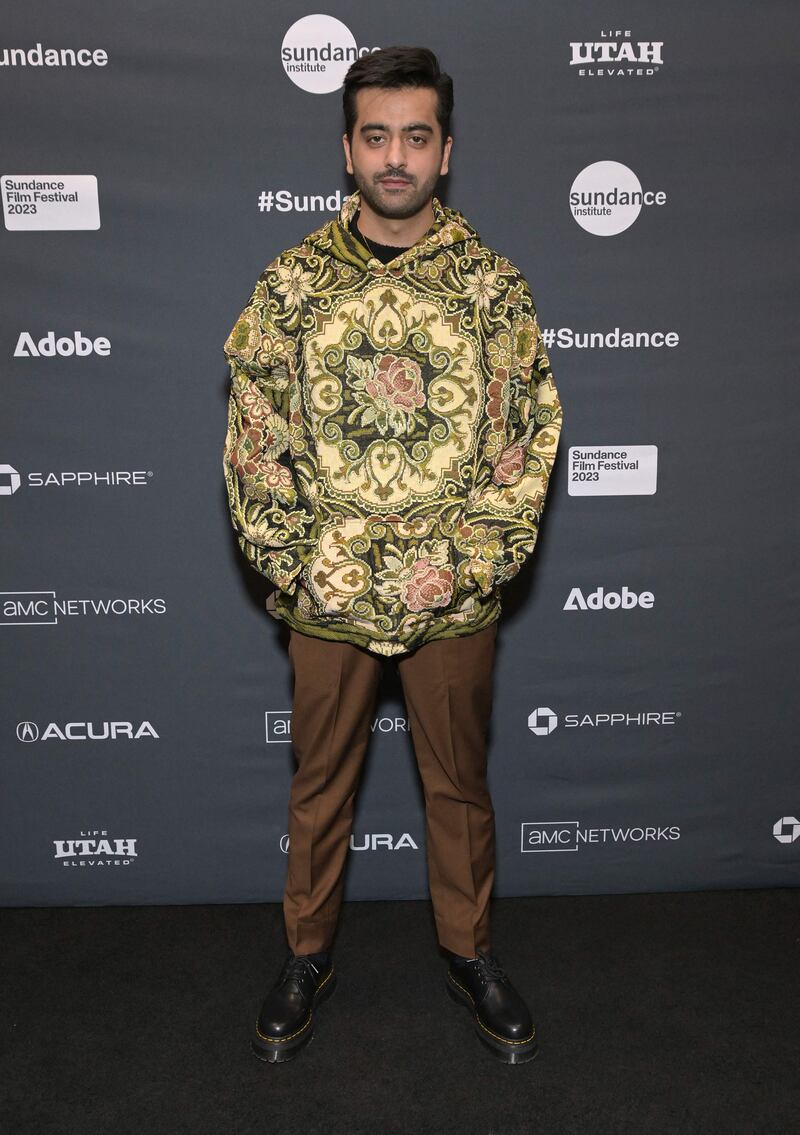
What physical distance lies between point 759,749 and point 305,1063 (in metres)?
1.42

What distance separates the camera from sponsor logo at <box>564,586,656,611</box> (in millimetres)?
2609

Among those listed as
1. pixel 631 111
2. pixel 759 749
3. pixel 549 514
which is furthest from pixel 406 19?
pixel 759 749

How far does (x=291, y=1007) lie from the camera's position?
2.11 meters

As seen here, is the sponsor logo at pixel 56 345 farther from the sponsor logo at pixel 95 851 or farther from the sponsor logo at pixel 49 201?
the sponsor logo at pixel 95 851

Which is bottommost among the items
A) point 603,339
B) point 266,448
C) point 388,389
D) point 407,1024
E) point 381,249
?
point 407,1024

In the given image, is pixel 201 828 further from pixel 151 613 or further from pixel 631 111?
pixel 631 111

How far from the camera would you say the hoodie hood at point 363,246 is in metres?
1.96

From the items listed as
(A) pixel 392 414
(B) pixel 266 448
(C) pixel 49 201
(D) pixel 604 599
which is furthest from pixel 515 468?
(C) pixel 49 201

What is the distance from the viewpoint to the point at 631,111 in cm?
238

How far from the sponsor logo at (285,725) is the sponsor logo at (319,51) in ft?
5.00

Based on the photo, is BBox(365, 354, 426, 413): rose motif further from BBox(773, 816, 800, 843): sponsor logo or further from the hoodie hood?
BBox(773, 816, 800, 843): sponsor logo

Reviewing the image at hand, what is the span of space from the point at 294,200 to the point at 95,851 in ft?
5.70

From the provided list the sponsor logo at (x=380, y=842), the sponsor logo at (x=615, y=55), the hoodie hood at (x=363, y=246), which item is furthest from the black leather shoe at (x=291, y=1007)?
the sponsor logo at (x=615, y=55)

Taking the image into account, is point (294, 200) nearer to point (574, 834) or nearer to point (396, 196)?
point (396, 196)
